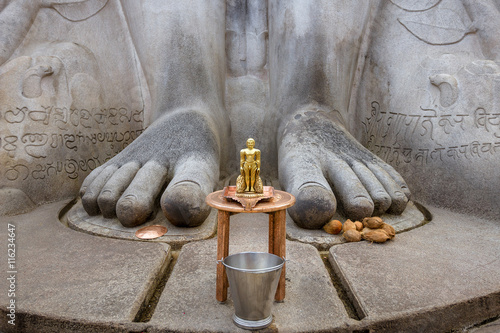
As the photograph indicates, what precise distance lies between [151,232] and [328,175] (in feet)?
1.87

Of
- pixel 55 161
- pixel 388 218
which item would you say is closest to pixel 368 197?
pixel 388 218

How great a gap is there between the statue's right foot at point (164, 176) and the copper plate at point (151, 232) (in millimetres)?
33

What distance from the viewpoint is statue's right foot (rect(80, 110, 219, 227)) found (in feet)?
3.55

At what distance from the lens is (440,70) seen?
156 centimetres

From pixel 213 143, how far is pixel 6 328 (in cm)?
86

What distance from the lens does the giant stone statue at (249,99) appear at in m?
1.29

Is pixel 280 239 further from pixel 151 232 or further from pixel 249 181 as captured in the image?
pixel 151 232

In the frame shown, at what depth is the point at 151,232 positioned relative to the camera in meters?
1.10

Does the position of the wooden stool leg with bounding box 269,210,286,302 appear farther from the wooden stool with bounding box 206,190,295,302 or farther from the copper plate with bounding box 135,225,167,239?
the copper plate with bounding box 135,225,167,239

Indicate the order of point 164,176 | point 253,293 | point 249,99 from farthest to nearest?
point 249,99 → point 164,176 → point 253,293

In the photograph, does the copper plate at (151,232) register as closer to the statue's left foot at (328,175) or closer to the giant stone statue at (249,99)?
the giant stone statue at (249,99)

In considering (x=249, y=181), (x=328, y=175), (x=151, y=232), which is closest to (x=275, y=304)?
(x=249, y=181)

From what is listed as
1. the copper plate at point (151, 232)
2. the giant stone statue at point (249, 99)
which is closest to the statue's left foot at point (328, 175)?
the giant stone statue at point (249, 99)

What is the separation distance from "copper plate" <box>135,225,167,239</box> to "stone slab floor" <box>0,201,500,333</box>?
1.9 inches
